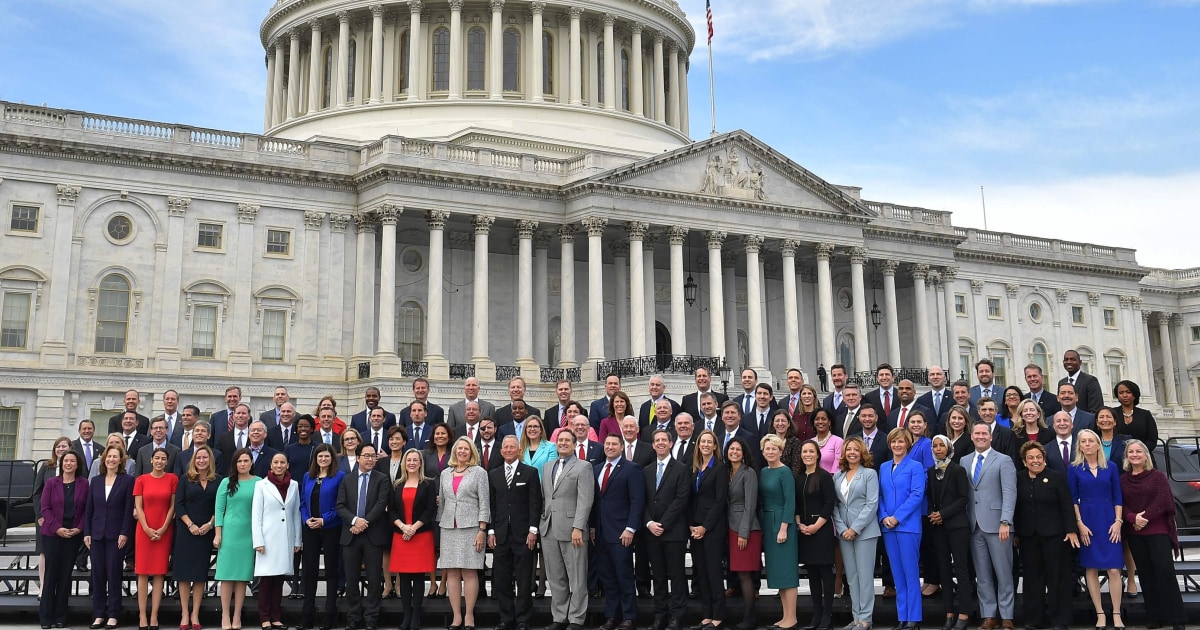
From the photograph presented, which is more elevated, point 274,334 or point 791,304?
point 791,304

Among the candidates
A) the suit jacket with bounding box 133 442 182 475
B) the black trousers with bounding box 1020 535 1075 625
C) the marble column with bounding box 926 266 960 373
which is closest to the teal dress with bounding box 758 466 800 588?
the black trousers with bounding box 1020 535 1075 625

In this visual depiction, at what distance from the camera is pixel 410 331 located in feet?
148

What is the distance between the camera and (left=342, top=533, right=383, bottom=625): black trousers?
14.1m

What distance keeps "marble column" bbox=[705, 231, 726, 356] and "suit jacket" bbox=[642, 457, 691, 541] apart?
30628 millimetres

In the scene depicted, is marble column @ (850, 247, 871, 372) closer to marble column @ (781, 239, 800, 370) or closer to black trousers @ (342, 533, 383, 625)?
marble column @ (781, 239, 800, 370)

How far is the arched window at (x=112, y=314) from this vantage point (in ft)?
129

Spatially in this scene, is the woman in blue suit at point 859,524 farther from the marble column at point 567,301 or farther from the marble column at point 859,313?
the marble column at point 859,313

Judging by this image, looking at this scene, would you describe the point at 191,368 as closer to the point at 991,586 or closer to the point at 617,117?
the point at 617,117

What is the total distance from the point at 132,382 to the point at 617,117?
29.2 m

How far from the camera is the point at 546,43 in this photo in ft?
195

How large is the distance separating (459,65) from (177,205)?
777 inches

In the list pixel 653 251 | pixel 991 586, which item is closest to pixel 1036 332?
pixel 653 251

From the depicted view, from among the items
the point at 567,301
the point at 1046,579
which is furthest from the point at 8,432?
the point at 1046,579

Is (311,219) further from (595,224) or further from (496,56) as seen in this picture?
(496,56)
